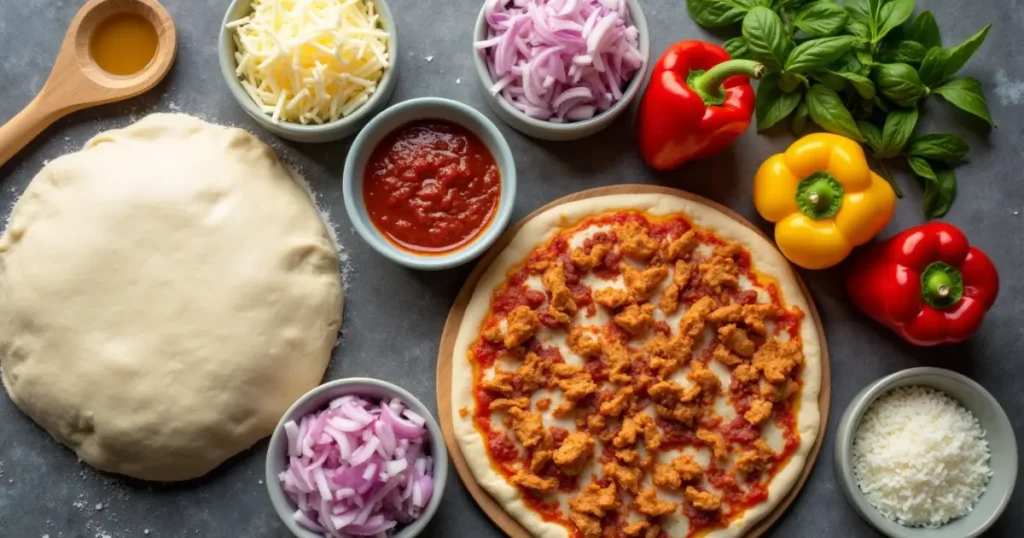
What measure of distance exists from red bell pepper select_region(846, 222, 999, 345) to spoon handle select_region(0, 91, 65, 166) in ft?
9.80

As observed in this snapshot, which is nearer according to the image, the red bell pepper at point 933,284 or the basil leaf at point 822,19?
the red bell pepper at point 933,284

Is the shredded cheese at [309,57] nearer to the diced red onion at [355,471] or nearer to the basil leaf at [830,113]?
the diced red onion at [355,471]

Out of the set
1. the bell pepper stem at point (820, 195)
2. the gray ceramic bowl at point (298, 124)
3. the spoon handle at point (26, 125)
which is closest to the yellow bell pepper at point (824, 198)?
the bell pepper stem at point (820, 195)

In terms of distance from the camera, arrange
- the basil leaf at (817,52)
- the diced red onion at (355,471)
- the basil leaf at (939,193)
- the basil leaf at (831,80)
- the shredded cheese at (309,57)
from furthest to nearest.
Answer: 1. the basil leaf at (939,193)
2. the basil leaf at (831,80)
3. the basil leaf at (817,52)
4. the shredded cheese at (309,57)
5. the diced red onion at (355,471)

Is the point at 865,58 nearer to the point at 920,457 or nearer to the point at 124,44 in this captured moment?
the point at 920,457

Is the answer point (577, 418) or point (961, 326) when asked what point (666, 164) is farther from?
point (961, 326)

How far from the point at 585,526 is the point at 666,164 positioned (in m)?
1.29

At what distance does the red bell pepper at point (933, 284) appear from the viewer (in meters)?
2.88

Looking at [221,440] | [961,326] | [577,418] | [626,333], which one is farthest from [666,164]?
[221,440]

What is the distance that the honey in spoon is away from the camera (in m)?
3.11

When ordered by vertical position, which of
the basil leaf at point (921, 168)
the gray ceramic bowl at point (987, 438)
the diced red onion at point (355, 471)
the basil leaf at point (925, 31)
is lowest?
the gray ceramic bowl at point (987, 438)

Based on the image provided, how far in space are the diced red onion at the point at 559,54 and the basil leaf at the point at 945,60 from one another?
3.42 ft

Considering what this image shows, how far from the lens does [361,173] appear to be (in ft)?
9.53

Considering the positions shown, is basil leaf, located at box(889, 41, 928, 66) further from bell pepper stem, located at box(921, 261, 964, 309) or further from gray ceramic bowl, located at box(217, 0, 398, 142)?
gray ceramic bowl, located at box(217, 0, 398, 142)
